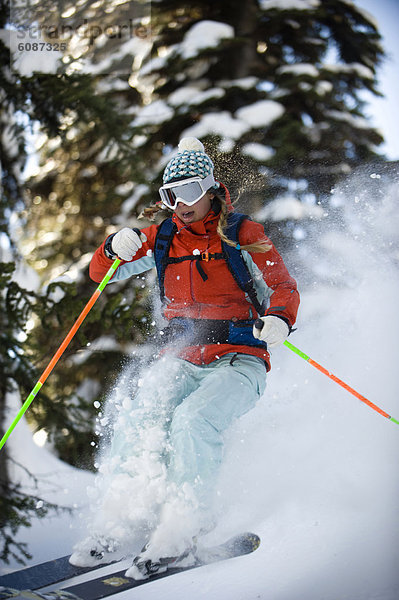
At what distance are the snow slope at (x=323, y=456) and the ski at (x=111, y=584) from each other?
47 mm

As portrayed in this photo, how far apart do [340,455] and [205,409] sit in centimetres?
129

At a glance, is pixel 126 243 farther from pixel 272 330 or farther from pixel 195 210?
pixel 272 330

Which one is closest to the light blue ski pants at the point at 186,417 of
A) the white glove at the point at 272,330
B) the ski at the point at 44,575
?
the white glove at the point at 272,330

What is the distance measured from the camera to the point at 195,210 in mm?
2754

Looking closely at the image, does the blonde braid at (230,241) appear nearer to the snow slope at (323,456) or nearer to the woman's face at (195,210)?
the woman's face at (195,210)

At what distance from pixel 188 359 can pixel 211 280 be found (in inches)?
18.9

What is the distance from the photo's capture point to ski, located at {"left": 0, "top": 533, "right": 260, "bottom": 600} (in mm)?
2168

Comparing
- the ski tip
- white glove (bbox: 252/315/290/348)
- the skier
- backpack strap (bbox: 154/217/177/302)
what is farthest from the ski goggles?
the ski tip

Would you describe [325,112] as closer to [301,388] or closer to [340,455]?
[301,388]

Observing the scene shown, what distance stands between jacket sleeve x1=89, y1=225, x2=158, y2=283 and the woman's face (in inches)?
10.6

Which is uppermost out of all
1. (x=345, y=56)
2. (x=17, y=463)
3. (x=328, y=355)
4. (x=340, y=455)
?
(x=345, y=56)

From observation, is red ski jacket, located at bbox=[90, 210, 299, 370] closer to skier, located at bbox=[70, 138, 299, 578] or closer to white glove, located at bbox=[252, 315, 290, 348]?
skier, located at bbox=[70, 138, 299, 578]

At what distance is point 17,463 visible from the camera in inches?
197

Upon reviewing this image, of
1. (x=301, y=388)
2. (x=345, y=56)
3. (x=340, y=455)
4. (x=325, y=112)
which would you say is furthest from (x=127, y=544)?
(x=345, y=56)
